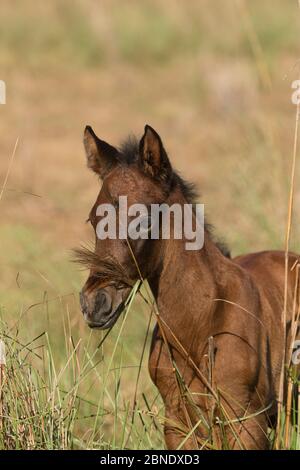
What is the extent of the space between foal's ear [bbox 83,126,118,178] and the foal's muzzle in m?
0.63

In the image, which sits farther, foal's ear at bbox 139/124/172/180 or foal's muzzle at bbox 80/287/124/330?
foal's ear at bbox 139/124/172/180

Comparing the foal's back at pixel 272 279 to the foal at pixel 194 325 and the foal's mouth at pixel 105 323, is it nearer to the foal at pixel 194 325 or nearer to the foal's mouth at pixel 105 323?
the foal at pixel 194 325

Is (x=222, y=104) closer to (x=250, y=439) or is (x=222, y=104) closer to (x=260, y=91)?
(x=260, y=91)

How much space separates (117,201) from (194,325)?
72cm

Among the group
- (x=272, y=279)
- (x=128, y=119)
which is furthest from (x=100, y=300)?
Result: (x=128, y=119)

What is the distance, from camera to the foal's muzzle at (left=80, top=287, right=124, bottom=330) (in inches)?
177

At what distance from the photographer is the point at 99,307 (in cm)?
450

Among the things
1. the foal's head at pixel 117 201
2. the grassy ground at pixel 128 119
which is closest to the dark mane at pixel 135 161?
the foal's head at pixel 117 201

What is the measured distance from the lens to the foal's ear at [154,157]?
4.80 meters

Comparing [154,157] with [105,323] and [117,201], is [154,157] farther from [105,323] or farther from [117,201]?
[105,323]

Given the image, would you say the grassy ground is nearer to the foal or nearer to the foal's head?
the foal

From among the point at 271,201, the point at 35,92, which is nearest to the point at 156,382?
the point at 271,201

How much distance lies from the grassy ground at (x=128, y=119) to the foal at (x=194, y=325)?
0.32m

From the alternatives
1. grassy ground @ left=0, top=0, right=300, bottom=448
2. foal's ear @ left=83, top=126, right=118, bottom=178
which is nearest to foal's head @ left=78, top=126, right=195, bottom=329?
foal's ear @ left=83, top=126, right=118, bottom=178
